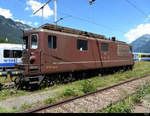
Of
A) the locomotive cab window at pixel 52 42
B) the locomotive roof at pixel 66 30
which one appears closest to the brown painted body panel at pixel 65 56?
the locomotive cab window at pixel 52 42

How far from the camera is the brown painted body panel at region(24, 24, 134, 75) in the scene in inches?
300

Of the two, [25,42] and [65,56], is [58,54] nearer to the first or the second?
[65,56]

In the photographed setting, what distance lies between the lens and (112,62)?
13.3 metres

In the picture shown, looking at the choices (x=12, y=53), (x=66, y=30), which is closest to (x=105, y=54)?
(x=66, y=30)

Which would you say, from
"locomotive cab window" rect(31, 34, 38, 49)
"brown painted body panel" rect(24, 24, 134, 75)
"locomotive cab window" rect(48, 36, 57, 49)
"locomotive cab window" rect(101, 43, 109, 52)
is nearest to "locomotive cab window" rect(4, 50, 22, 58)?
"locomotive cab window" rect(31, 34, 38, 49)

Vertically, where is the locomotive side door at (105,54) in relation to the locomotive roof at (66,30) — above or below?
below

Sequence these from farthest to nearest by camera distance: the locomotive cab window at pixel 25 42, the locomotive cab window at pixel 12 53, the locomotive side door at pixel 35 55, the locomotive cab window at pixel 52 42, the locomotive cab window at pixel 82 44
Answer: the locomotive cab window at pixel 12 53, the locomotive cab window at pixel 82 44, the locomotive cab window at pixel 25 42, the locomotive cab window at pixel 52 42, the locomotive side door at pixel 35 55

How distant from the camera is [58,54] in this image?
8438 millimetres

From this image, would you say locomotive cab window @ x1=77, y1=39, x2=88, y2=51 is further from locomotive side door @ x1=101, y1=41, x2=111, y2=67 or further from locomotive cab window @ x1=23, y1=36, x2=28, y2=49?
locomotive cab window @ x1=23, y1=36, x2=28, y2=49

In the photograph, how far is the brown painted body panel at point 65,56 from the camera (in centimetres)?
762

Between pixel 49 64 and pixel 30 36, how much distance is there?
6.67ft

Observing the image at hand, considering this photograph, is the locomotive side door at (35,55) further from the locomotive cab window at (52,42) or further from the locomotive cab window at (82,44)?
the locomotive cab window at (82,44)

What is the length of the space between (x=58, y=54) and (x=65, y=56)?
23.7 inches

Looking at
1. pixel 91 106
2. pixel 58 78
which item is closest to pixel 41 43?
pixel 58 78
